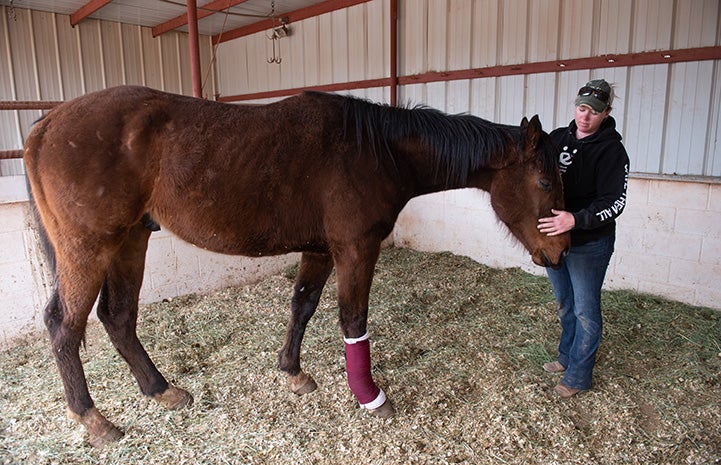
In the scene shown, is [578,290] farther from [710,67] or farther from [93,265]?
[710,67]

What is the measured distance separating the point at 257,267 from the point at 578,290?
3.47 meters

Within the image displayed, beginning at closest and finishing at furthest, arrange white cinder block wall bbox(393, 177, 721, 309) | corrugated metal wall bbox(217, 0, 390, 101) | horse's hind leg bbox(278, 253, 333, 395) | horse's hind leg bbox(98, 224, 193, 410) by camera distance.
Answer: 1. horse's hind leg bbox(98, 224, 193, 410)
2. horse's hind leg bbox(278, 253, 333, 395)
3. white cinder block wall bbox(393, 177, 721, 309)
4. corrugated metal wall bbox(217, 0, 390, 101)

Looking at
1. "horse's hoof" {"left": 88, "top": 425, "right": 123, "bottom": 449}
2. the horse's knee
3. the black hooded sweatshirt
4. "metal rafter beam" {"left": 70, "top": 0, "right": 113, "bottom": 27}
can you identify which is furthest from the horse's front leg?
"metal rafter beam" {"left": 70, "top": 0, "right": 113, "bottom": 27}

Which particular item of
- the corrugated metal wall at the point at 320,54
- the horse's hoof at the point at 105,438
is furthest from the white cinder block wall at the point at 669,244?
the horse's hoof at the point at 105,438

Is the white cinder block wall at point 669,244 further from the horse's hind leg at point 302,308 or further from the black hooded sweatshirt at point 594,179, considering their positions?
the horse's hind leg at point 302,308

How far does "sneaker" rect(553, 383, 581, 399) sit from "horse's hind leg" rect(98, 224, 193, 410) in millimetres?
2244

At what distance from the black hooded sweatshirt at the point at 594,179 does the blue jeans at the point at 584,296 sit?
0.08 m

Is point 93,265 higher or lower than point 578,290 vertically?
higher

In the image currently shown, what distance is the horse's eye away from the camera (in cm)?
253

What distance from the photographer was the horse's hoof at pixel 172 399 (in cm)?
275

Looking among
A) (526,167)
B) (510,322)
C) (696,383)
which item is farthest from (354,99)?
(696,383)

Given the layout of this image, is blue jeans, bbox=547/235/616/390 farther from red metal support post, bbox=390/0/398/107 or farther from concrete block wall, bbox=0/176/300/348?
red metal support post, bbox=390/0/398/107

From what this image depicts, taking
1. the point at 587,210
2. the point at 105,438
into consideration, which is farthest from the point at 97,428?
the point at 587,210

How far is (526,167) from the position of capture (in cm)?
257
